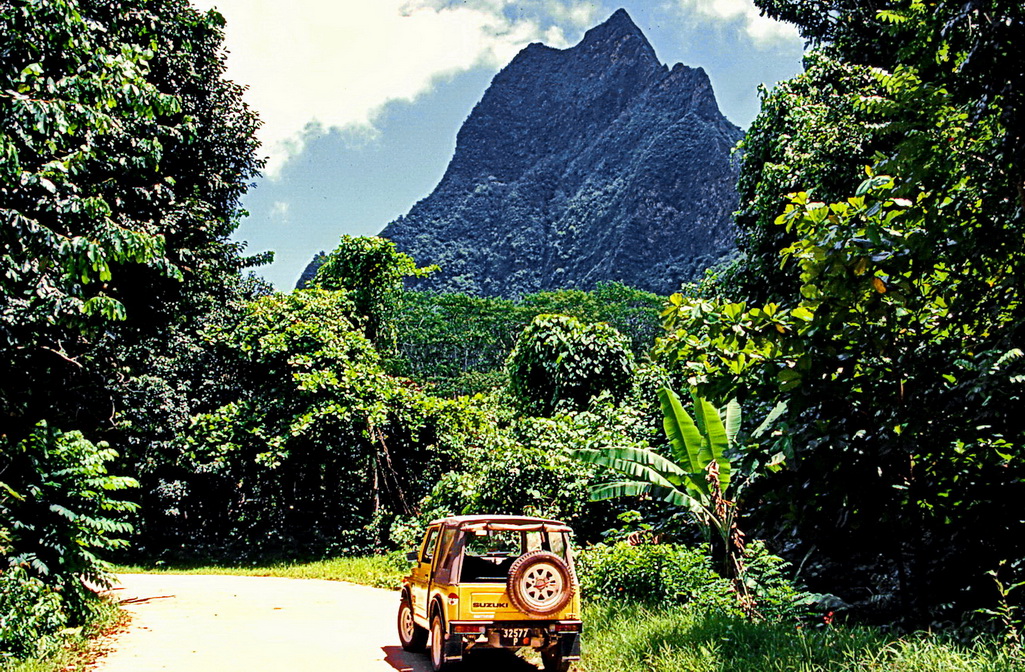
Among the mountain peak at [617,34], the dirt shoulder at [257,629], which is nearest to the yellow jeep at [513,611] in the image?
the dirt shoulder at [257,629]

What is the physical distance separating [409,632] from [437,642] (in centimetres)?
161

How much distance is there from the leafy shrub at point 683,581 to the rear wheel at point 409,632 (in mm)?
2355

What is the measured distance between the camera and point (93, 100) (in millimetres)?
7281

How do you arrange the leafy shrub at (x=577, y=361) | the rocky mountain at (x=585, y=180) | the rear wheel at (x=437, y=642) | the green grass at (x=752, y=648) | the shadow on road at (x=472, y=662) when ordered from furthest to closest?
the rocky mountain at (x=585, y=180) → the leafy shrub at (x=577, y=361) → the shadow on road at (x=472, y=662) → the rear wheel at (x=437, y=642) → the green grass at (x=752, y=648)

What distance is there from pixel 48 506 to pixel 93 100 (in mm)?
4804

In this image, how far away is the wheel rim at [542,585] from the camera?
7.32 meters

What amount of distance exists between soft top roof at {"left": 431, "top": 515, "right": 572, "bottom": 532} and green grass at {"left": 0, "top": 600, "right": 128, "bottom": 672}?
161 inches

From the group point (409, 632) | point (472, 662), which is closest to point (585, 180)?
point (409, 632)

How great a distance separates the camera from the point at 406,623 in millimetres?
9227

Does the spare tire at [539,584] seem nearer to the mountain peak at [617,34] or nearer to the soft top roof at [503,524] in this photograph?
the soft top roof at [503,524]

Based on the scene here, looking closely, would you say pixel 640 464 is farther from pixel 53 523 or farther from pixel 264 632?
pixel 53 523

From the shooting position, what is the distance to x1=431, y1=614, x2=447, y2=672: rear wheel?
739 centimetres

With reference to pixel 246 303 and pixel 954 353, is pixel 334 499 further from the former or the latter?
pixel 954 353

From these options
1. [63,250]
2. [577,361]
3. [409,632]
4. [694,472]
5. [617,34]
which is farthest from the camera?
[617,34]
